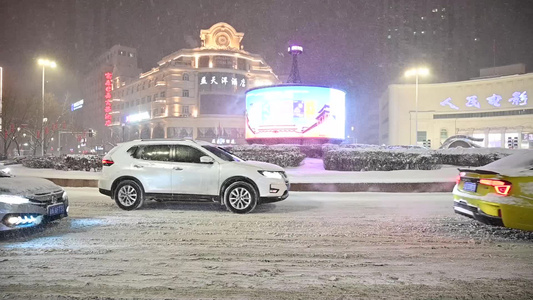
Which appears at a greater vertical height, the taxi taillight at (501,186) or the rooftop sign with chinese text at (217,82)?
the rooftop sign with chinese text at (217,82)

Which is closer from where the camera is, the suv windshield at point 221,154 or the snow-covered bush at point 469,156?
the suv windshield at point 221,154

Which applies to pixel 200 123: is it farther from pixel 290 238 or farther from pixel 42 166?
pixel 290 238

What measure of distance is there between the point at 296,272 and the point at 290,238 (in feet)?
5.87

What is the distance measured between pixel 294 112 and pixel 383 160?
14.7 meters

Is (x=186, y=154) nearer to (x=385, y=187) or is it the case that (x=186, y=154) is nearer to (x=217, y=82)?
(x=385, y=187)

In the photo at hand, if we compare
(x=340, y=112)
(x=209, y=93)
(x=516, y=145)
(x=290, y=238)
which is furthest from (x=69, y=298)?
(x=209, y=93)

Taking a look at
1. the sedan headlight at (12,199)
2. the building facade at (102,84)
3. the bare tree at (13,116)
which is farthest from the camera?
the building facade at (102,84)

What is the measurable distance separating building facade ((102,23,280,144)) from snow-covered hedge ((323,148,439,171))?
190ft

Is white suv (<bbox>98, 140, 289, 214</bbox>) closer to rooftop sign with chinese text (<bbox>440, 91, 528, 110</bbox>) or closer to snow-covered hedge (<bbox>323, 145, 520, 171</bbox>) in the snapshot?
snow-covered hedge (<bbox>323, 145, 520, 171</bbox>)

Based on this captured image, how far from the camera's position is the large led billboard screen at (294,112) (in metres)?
31.8

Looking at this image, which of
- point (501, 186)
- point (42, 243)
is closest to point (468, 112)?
point (501, 186)

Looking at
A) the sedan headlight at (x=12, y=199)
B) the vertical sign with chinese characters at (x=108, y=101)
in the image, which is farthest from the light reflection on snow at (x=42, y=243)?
the vertical sign with chinese characters at (x=108, y=101)

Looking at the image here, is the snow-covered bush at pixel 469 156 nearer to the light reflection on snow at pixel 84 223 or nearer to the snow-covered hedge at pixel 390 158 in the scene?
the snow-covered hedge at pixel 390 158

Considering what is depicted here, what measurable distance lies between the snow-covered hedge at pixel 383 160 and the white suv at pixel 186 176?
32.0ft
